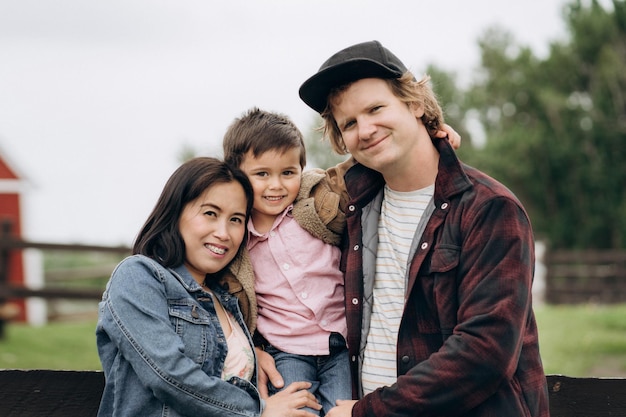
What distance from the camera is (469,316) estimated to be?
2.11m

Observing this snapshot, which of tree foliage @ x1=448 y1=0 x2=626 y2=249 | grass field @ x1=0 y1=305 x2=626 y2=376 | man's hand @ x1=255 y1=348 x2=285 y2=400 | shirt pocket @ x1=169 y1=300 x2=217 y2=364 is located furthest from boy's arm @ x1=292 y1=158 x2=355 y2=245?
tree foliage @ x1=448 y1=0 x2=626 y2=249

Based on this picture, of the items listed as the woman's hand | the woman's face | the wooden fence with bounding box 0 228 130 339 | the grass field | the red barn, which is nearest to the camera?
the woman's hand

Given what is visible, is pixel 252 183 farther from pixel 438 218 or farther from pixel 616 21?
pixel 616 21

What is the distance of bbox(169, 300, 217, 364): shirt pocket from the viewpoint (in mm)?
2271

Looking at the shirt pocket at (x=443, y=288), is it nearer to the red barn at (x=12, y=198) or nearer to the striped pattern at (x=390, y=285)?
the striped pattern at (x=390, y=285)

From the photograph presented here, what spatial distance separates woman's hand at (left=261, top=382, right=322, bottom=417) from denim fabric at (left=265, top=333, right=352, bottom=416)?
0.08 metres

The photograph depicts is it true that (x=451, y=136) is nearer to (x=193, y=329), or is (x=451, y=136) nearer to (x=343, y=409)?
(x=343, y=409)

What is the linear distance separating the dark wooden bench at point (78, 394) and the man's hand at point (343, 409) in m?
0.63

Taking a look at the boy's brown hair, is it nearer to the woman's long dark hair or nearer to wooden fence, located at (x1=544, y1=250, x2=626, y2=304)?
the woman's long dark hair

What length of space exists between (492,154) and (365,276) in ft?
109

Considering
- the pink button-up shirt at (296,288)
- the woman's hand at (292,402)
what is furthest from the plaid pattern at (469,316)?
the pink button-up shirt at (296,288)

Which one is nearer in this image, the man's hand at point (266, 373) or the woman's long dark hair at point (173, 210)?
the woman's long dark hair at point (173, 210)

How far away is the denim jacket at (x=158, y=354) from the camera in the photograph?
213cm

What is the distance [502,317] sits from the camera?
81.0 inches
